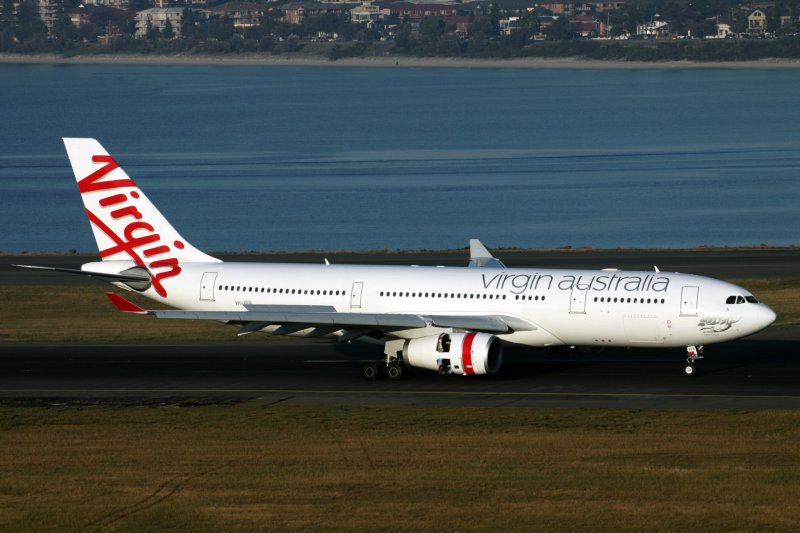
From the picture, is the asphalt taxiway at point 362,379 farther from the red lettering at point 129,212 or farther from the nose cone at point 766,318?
the red lettering at point 129,212

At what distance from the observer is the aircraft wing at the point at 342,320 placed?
172 feet

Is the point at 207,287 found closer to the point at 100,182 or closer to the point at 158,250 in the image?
the point at 158,250

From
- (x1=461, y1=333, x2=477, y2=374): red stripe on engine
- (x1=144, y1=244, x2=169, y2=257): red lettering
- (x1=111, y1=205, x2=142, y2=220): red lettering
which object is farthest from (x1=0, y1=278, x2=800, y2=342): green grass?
(x1=461, y1=333, x2=477, y2=374): red stripe on engine

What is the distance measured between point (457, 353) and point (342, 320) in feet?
15.0

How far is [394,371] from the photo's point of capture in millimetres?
54000

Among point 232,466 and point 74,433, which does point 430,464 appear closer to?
point 232,466

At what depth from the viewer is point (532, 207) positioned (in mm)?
154750

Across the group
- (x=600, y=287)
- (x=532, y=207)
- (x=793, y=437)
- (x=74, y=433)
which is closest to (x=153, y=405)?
(x=74, y=433)

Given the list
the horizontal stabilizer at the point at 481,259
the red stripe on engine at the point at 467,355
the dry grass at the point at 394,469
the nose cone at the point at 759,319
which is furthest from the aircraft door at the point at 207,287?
the nose cone at the point at 759,319

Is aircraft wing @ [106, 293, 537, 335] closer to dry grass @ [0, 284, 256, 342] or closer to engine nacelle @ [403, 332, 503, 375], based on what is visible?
engine nacelle @ [403, 332, 503, 375]

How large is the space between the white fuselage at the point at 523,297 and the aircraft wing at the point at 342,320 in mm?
543

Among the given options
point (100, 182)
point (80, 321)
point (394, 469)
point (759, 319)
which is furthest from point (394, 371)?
point (80, 321)

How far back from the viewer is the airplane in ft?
170

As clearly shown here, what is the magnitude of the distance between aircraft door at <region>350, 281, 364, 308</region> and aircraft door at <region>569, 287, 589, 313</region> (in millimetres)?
8807
